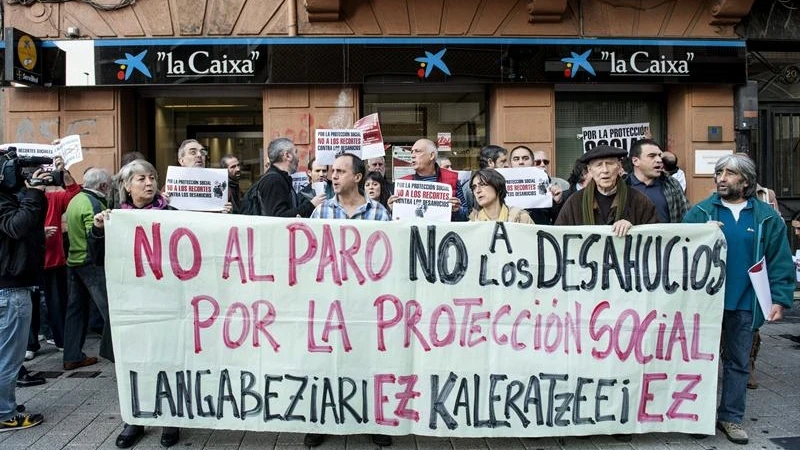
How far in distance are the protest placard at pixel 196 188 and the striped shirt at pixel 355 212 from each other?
1.33m

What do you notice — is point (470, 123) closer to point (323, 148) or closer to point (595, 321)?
point (323, 148)

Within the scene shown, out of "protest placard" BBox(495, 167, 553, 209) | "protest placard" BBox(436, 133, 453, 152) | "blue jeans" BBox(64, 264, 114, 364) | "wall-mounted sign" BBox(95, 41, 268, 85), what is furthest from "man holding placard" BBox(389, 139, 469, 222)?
"wall-mounted sign" BBox(95, 41, 268, 85)

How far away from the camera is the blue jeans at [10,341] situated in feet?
13.8

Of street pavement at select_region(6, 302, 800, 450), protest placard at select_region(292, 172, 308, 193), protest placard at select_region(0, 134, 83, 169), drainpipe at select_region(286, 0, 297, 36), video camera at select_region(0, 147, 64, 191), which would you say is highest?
drainpipe at select_region(286, 0, 297, 36)

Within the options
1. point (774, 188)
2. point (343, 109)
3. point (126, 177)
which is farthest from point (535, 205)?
point (774, 188)

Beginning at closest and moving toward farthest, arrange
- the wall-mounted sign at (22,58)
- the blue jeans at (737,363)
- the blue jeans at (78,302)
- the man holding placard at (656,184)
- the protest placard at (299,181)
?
1. the blue jeans at (737,363)
2. the man holding placard at (656,184)
3. the blue jeans at (78,302)
4. the protest placard at (299,181)
5. the wall-mounted sign at (22,58)

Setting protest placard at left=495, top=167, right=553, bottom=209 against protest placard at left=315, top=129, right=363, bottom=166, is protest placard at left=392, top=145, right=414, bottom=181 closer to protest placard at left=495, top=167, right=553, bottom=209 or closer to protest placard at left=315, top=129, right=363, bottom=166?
protest placard at left=315, top=129, right=363, bottom=166

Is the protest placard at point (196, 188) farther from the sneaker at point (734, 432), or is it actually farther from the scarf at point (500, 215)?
the sneaker at point (734, 432)

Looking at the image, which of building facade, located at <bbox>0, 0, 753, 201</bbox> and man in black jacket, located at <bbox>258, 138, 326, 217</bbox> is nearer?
man in black jacket, located at <bbox>258, 138, 326, 217</bbox>

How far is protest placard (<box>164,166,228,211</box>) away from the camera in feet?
16.6

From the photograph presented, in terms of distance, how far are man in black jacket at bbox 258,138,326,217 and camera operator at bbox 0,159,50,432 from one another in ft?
5.36

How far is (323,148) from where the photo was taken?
6379 mm

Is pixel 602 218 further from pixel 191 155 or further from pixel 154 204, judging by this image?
pixel 191 155

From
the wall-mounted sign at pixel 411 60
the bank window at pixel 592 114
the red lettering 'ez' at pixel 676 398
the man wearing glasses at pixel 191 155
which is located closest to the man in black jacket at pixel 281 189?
the man wearing glasses at pixel 191 155
